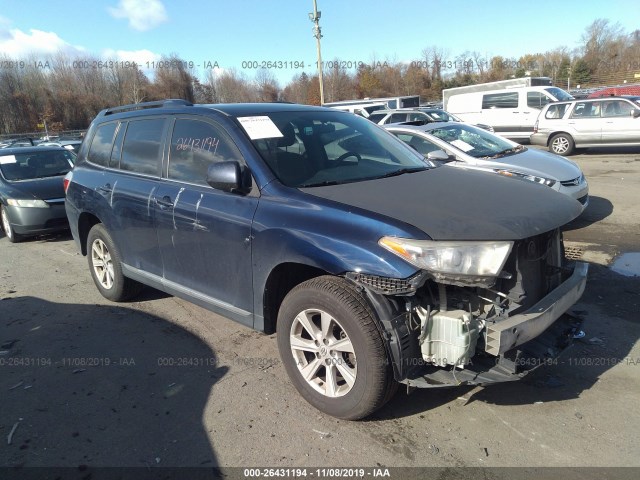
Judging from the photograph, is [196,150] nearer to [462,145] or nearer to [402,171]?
[402,171]

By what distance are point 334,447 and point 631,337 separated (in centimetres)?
266

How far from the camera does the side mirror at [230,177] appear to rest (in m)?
3.21

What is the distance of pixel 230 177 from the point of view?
10.5 feet

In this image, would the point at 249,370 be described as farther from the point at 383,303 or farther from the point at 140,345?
the point at 383,303

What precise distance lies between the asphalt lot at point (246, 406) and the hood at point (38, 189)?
4.19 metres

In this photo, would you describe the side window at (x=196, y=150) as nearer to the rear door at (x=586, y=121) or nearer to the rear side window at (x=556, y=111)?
the rear door at (x=586, y=121)

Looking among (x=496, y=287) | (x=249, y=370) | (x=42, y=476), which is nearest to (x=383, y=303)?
(x=496, y=287)

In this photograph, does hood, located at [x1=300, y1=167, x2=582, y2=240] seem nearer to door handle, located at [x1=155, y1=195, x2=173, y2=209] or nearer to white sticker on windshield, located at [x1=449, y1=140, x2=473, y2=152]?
door handle, located at [x1=155, y1=195, x2=173, y2=209]

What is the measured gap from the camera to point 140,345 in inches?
164

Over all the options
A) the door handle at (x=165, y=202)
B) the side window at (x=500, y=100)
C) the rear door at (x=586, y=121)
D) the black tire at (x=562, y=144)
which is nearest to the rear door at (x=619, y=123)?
the rear door at (x=586, y=121)

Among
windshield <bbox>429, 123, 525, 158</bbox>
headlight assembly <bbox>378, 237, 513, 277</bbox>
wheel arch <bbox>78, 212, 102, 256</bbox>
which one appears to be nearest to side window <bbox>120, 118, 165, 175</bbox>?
wheel arch <bbox>78, 212, 102, 256</bbox>

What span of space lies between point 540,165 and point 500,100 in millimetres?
12062

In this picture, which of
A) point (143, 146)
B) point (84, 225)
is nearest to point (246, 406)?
point (143, 146)

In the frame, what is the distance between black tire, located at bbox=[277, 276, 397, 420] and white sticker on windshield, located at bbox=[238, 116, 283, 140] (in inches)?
48.5
